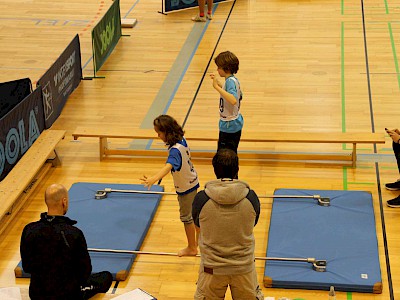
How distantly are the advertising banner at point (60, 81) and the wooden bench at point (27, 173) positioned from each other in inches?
28.7

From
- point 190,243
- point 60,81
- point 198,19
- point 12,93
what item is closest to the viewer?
point 190,243

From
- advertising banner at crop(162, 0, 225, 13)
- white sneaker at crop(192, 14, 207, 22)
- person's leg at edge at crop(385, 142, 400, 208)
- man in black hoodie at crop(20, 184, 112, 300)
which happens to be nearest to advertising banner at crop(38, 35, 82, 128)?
white sneaker at crop(192, 14, 207, 22)

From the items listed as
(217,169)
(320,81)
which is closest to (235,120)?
(217,169)

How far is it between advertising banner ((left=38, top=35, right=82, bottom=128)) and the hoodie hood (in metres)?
5.51

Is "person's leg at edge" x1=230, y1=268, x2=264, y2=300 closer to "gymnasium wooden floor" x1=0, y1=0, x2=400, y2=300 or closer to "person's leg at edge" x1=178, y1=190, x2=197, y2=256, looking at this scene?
"gymnasium wooden floor" x1=0, y1=0, x2=400, y2=300

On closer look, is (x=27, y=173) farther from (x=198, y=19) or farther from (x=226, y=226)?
(x=198, y=19)

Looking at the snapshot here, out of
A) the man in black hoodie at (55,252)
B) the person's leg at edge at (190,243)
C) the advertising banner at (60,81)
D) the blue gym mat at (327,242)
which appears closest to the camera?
the man in black hoodie at (55,252)

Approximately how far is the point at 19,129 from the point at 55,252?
13.1 ft

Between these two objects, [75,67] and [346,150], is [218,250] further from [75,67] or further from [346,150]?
[75,67]

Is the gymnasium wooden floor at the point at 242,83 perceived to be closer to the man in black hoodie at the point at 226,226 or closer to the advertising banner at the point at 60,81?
the advertising banner at the point at 60,81

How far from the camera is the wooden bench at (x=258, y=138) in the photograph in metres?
9.79

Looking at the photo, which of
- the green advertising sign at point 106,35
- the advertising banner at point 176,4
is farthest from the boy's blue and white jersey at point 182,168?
the advertising banner at point 176,4

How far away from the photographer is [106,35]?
1399 cm

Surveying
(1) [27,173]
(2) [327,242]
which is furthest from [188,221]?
(1) [27,173]
